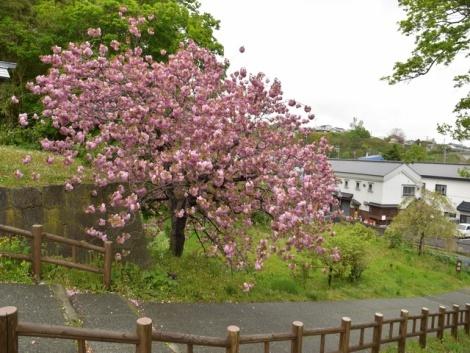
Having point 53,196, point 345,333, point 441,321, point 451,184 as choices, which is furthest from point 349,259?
point 451,184

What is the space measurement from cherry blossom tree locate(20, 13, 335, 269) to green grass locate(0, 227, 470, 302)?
44.6 inches

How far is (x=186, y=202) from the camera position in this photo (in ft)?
29.3

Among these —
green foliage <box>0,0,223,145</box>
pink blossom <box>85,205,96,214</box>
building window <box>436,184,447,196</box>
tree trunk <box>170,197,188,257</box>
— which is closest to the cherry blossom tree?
pink blossom <box>85,205,96,214</box>

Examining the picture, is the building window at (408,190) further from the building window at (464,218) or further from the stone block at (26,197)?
the stone block at (26,197)

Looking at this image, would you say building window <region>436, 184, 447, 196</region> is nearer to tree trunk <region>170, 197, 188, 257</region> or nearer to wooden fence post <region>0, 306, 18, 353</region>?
tree trunk <region>170, 197, 188, 257</region>

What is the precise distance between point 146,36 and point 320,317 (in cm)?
1355

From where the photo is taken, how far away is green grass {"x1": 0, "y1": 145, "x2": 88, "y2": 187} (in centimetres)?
756

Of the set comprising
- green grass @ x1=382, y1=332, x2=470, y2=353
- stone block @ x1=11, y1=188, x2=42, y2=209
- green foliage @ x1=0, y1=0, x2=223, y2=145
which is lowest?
green grass @ x1=382, y1=332, x2=470, y2=353

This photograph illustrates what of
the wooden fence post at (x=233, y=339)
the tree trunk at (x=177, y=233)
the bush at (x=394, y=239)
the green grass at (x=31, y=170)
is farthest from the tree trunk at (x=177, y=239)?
the bush at (x=394, y=239)

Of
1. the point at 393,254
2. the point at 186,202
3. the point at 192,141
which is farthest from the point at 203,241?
the point at 393,254

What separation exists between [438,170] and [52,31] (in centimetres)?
3959

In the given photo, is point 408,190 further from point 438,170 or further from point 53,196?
point 53,196

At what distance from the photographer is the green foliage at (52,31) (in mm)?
15508

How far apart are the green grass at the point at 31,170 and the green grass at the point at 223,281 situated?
1.70m
